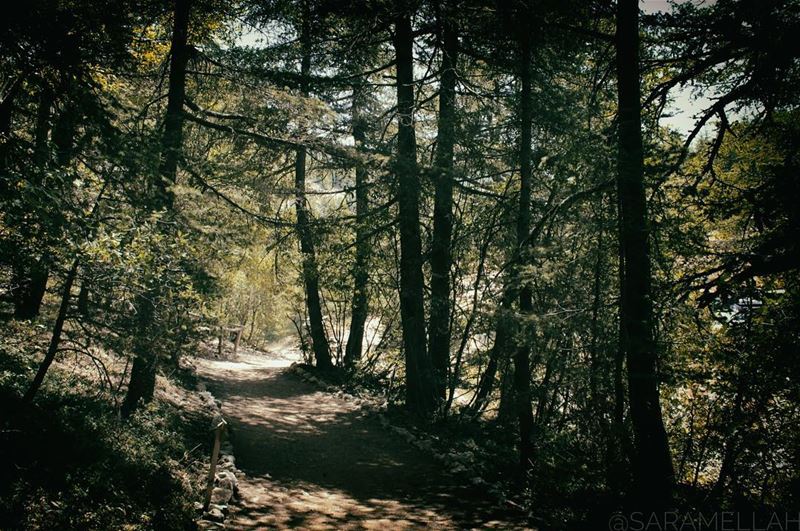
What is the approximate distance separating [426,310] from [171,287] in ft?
23.7

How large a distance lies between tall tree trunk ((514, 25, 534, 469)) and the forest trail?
4.32 feet

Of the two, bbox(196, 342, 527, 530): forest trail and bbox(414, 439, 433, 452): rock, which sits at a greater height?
bbox(414, 439, 433, 452): rock

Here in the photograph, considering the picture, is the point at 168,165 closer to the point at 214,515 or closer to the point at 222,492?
the point at 222,492

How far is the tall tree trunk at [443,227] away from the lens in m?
10.8

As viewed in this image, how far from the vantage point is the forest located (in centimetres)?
533

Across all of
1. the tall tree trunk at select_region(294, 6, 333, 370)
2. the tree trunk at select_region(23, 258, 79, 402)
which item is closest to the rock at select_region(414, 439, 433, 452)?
the tall tree trunk at select_region(294, 6, 333, 370)

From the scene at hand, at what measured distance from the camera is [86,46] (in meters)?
5.68

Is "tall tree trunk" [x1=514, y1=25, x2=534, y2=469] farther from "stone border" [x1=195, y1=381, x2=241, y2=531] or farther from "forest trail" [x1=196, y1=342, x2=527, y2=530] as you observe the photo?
"stone border" [x1=195, y1=381, x2=241, y2=531]

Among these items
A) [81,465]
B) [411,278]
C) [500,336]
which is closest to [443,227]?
[411,278]

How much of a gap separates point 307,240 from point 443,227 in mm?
3435

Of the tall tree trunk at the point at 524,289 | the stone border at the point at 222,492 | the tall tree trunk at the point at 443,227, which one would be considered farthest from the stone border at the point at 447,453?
the stone border at the point at 222,492

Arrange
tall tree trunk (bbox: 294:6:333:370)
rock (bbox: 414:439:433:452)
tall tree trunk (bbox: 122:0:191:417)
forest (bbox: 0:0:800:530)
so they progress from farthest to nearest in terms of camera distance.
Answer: tall tree trunk (bbox: 294:6:333:370) → rock (bbox: 414:439:433:452) → tall tree trunk (bbox: 122:0:191:417) → forest (bbox: 0:0:800:530)

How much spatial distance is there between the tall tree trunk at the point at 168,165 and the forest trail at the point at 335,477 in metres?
2.00

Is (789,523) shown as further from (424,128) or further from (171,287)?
(424,128)
